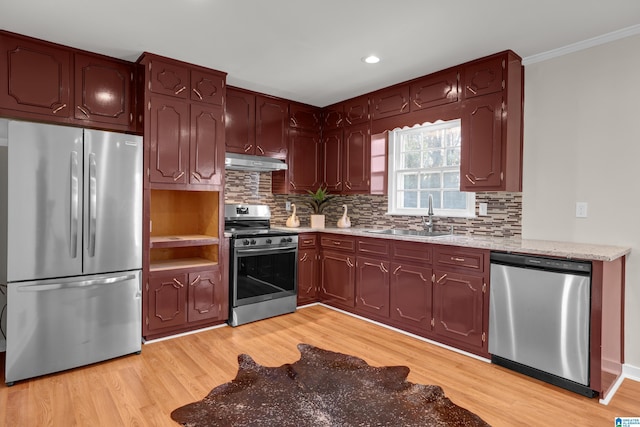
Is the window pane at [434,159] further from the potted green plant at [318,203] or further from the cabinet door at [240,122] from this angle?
the cabinet door at [240,122]

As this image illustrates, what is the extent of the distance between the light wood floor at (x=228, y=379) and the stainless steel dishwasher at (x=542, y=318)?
110 mm

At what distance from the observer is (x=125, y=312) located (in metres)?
2.99

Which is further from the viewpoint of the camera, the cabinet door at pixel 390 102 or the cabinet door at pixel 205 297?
the cabinet door at pixel 390 102

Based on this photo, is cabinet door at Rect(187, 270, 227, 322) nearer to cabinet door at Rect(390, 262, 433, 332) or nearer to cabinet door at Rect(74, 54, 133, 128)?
cabinet door at Rect(74, 54, 133, 128)

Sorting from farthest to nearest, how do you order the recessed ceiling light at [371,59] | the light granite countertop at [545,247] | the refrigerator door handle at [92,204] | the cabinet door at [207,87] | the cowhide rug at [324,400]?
1. the cabinet door at [207,87]
2. the recessed ceiling light at [371,59]
3. the refrigerator door handle at [92,204]
4. the light granite countertop at [545,247]
5. the cowhide rug at [324,400]

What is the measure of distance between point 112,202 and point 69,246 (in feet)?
1.43

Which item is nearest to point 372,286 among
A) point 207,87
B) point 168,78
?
point 207,87

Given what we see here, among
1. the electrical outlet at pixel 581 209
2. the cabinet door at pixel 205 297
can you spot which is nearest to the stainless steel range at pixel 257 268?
the cabinet door at pixel 205 297

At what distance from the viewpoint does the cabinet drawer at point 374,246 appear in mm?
3666

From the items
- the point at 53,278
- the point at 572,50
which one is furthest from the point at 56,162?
the point at 572,50

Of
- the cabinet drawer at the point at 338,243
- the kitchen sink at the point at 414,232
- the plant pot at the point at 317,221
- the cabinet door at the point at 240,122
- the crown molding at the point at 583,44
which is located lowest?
the cabinet drawer at the point at 338,243

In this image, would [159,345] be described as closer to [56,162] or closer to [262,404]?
[262,404]

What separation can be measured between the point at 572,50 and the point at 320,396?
3207 mm

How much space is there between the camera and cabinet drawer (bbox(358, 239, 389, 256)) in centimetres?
367
